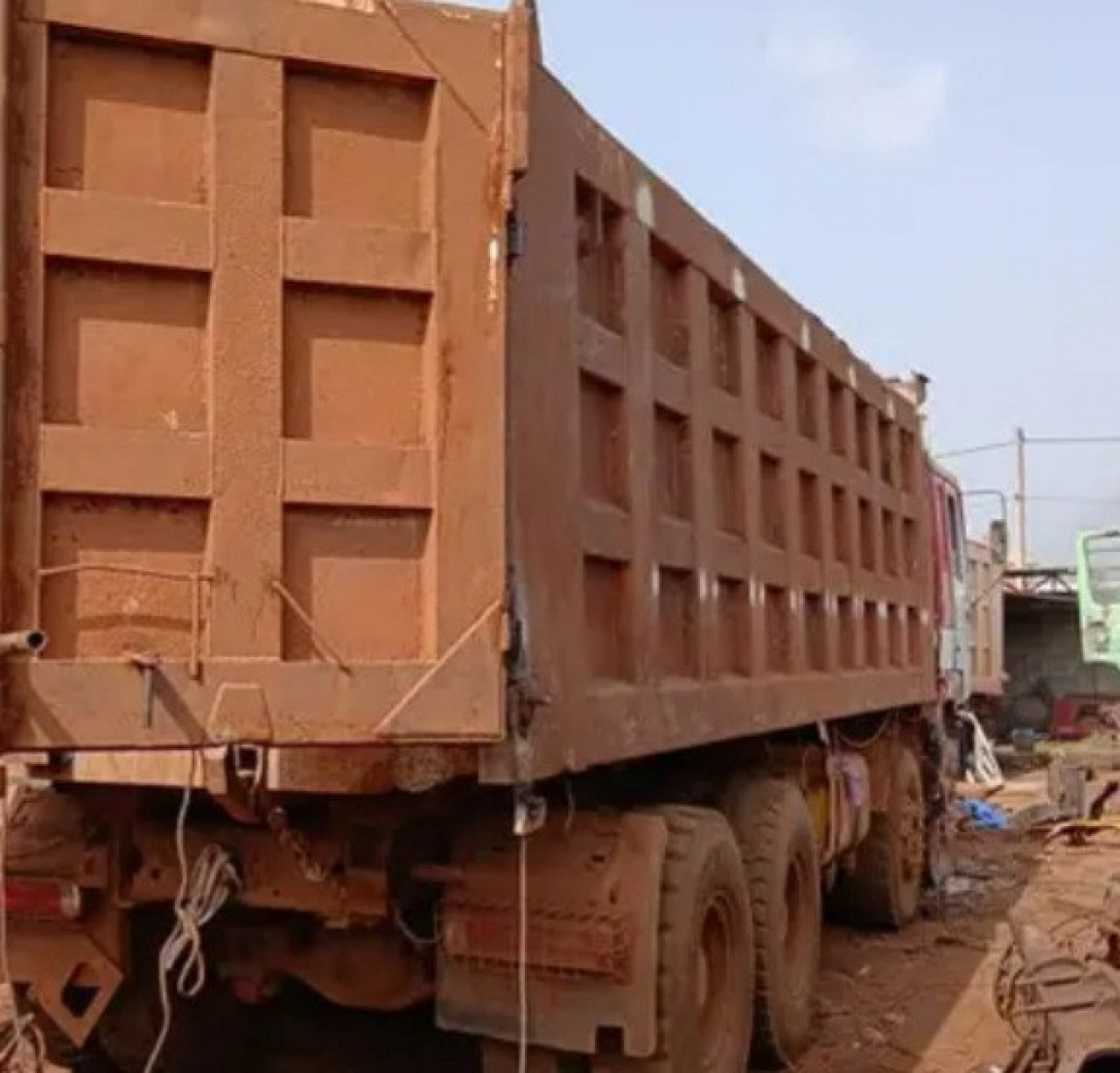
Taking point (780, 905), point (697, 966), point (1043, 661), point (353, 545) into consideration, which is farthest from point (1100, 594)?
point (353, 545)

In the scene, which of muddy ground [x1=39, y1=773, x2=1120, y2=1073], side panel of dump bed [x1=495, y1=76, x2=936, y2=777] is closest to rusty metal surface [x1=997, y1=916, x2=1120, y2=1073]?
muddy ground [x1=39, y1=773, x2=1120, y2=1073]

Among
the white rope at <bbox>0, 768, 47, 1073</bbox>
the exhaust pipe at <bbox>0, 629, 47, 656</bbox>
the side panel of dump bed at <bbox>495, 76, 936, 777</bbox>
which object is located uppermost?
the side panel of dump bed at <bbox>495, 76, 936, 777</bbox>

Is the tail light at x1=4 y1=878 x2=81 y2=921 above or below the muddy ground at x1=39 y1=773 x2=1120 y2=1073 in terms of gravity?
above

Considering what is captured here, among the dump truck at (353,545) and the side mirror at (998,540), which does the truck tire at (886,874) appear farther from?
the side mirror at (998,540)

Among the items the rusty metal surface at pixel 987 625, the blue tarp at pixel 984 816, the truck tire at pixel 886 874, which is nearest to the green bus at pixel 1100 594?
the rusty metal surface at pixel 987 625

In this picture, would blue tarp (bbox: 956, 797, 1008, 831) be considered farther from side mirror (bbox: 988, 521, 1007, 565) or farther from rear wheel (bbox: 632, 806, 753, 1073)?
rear wheel (bbox: 632, 806, 753, 1073)

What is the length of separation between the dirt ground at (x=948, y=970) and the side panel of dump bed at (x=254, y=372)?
334cm

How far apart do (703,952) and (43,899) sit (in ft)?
6.23

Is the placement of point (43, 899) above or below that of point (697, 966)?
above

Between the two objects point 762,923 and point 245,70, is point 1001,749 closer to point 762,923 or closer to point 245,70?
point 762,923

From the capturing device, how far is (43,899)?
4430mm

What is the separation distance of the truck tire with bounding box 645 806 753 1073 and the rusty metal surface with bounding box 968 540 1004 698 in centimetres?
1252

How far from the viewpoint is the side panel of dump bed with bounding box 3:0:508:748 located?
338 centimetres

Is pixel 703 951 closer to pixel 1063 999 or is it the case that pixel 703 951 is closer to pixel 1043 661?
pixel 1063 999
